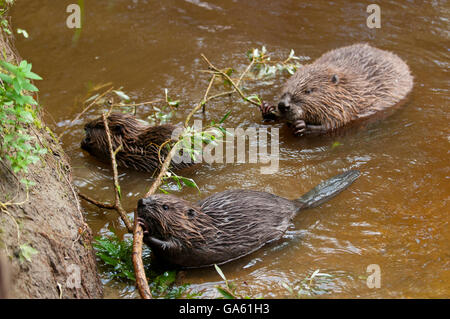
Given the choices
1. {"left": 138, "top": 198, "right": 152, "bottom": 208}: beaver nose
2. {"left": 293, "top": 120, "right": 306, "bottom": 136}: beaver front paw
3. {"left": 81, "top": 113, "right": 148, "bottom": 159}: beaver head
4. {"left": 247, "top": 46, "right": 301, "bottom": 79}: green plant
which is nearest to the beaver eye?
{"left": 138, "top": 198, "right": 152, "bottom": 208}: beaver nose

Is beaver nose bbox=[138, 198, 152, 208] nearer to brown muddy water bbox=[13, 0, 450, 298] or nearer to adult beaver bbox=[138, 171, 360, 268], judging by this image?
adult beaver bbox=[138, 171, 360, 268]

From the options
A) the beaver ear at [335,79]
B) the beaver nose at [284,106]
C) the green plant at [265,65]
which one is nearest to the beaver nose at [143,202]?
the beaver nose at [284,106]

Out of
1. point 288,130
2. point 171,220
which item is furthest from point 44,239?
point 288,130

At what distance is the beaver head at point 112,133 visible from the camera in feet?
15.9

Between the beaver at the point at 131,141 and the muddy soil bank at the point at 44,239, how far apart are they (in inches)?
49.4

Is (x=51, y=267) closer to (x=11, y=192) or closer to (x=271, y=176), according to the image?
(x=11, y=192)

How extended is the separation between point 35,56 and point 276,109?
131 inches

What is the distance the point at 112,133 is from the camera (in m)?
4.88

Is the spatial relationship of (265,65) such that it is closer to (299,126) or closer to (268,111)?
(268,111)

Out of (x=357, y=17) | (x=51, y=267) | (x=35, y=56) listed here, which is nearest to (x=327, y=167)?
(x=51, y=267)

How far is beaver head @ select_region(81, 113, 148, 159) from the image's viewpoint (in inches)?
191

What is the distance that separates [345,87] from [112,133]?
2591mm

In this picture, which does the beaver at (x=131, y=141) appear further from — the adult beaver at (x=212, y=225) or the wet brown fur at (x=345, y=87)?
the wet brown fur at (x=345, y=87)

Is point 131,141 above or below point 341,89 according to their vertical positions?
below
